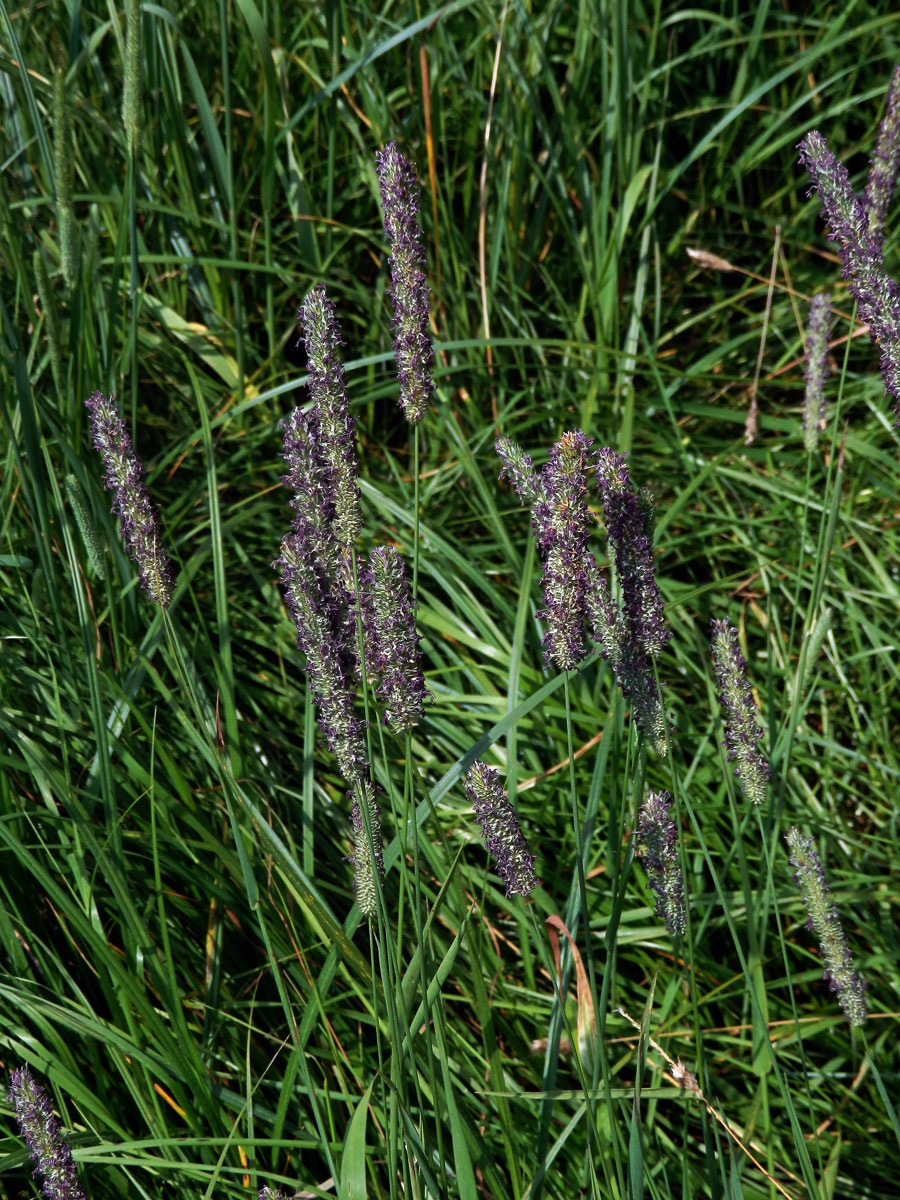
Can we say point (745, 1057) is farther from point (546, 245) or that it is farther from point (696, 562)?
point (546, 245)

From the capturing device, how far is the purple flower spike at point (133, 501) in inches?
54.3

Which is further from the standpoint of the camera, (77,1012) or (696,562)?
(696,562)

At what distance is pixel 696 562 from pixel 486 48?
55.9 inches

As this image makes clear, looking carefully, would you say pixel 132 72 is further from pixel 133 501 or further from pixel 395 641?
pixel 395 641

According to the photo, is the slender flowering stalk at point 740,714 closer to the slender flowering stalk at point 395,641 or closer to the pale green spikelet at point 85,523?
the slender flowering stalk at point 395,641

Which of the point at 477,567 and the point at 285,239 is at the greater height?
the point at 285,239

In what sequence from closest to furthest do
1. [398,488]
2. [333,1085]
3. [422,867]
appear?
[333,1085] < [422,867] < [398,488]

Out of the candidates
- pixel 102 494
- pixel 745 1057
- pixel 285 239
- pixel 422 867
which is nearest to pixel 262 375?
pixel 285 239

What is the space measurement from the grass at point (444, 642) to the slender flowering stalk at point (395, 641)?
0.11 metres

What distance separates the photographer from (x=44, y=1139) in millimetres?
1303

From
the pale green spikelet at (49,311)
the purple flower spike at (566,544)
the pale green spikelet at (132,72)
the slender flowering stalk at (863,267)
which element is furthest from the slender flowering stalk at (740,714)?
the pale green spikelet at (132,72)

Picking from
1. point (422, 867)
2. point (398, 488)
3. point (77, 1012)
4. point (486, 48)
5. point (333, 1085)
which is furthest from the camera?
point (486, 48)

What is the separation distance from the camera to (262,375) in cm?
281

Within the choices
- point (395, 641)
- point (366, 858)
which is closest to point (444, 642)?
point (366, 858)
